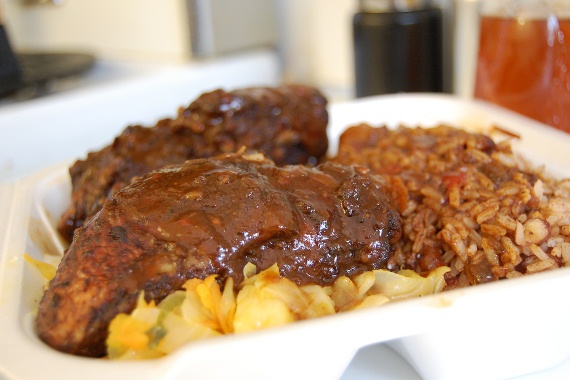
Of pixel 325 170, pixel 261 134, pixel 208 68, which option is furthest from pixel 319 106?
pixel 208 68

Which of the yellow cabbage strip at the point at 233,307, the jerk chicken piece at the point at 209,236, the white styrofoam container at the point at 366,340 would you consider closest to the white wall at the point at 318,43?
the jerk chicken piece at the point at 209,236

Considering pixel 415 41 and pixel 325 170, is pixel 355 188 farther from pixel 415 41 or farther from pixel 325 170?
pixel 415 41

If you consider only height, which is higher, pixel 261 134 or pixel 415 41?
pixel 415 41

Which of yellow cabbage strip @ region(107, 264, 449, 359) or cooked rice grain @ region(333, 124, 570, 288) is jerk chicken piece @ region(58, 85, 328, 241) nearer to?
cooked rice grain @ region(333, 124, 570, 288)

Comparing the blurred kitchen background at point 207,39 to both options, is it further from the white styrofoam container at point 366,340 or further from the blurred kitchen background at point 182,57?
the white styrofoam container at point 366,340

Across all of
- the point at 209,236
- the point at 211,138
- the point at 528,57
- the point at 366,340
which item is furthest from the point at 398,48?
the point at 366,340

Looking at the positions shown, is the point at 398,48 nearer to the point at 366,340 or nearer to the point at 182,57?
the point at 182,57

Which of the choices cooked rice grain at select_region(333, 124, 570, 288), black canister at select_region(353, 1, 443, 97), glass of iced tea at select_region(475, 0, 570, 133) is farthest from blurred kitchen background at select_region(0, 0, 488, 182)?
cooked rice grain at select_region(333, 124, 570, 288)
